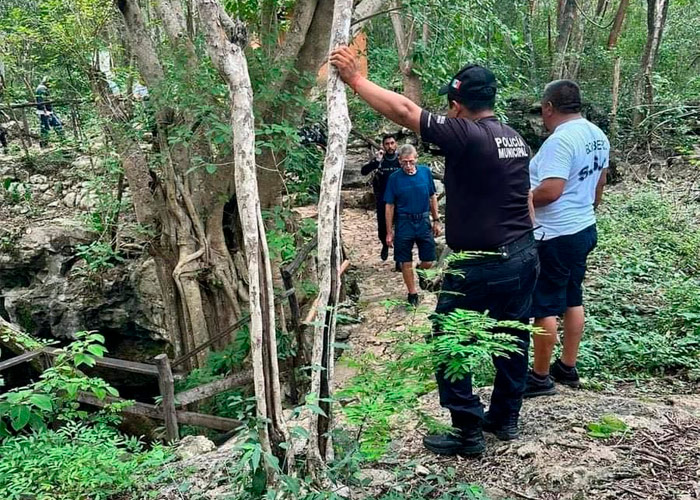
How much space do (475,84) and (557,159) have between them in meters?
0.85

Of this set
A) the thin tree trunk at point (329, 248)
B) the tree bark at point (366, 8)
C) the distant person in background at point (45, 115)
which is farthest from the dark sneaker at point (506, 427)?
the distant person in background at point (45, 115)

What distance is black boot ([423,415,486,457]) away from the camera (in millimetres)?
2826

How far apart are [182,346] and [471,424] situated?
4.39 m

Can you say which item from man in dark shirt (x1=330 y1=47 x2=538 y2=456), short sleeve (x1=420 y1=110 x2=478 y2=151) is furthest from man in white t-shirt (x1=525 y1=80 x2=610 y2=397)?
short sleeve (x1=420 y1=110 x2=478 y2=151)

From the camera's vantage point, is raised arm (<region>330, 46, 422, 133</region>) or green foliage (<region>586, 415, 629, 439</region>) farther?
green foliage (<region>586, 415, 629, 439</region>)

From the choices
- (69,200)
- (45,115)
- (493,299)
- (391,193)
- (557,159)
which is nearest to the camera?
(493,299)

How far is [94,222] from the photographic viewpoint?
7629mm

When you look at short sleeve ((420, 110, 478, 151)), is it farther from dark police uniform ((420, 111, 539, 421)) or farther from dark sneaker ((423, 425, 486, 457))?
dark sneaker ((423, 425, 486, 457))

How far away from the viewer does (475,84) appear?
2598 millimetres

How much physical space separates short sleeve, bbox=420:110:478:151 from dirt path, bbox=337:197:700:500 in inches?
57.7

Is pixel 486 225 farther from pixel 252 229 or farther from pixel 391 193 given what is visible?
pixel 391 193

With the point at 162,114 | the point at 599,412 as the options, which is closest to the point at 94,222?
the point at 162,114

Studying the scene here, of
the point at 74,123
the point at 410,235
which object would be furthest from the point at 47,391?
the point at 74,123

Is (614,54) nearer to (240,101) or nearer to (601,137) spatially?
(601,137)
